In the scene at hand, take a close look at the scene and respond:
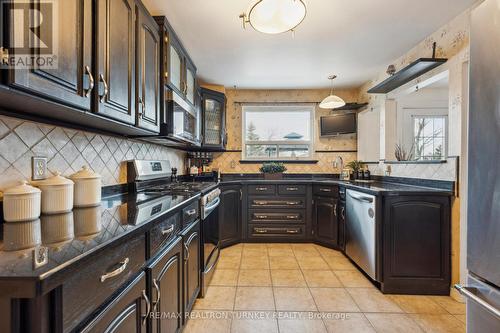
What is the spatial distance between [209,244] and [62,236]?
1.60 metres

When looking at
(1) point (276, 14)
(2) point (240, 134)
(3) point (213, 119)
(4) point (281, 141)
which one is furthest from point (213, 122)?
(1) point (276, 14)

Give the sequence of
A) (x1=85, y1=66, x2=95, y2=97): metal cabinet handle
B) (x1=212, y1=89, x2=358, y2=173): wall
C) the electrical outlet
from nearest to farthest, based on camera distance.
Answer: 1. (x1=85, y1=66, x2=95, y2=97): metal cabinet handle
2. the electrical outlet
3. (x1=212, y1=89, x2=358, y2=173): wall

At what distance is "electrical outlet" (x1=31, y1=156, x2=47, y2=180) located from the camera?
114 cm

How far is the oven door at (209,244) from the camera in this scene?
200 centimetres

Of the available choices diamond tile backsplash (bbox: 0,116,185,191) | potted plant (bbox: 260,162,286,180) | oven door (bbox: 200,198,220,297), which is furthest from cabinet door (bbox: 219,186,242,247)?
diamond tile backsplash (bbox: 0,116,185,191)

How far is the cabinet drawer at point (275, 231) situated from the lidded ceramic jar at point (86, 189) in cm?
236

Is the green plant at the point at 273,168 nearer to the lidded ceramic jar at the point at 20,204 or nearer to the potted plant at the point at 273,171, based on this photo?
the potted plant at the point at 273,171

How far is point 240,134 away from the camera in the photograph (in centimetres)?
395

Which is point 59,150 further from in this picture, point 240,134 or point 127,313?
point 240,134

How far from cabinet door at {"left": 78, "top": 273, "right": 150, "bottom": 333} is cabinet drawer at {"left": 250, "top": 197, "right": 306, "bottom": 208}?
7.97 ft

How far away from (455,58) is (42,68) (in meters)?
2.79

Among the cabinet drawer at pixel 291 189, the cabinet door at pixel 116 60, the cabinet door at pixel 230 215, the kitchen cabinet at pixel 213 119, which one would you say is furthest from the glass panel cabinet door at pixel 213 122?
the cabinet door at pixel 116 60

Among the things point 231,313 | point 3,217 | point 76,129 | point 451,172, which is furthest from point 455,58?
point 3,217

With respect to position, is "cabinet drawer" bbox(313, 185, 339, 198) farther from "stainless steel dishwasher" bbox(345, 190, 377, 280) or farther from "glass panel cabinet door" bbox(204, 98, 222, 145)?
"glass panel cabinet door" bbox(204, 98, 222, 145)
